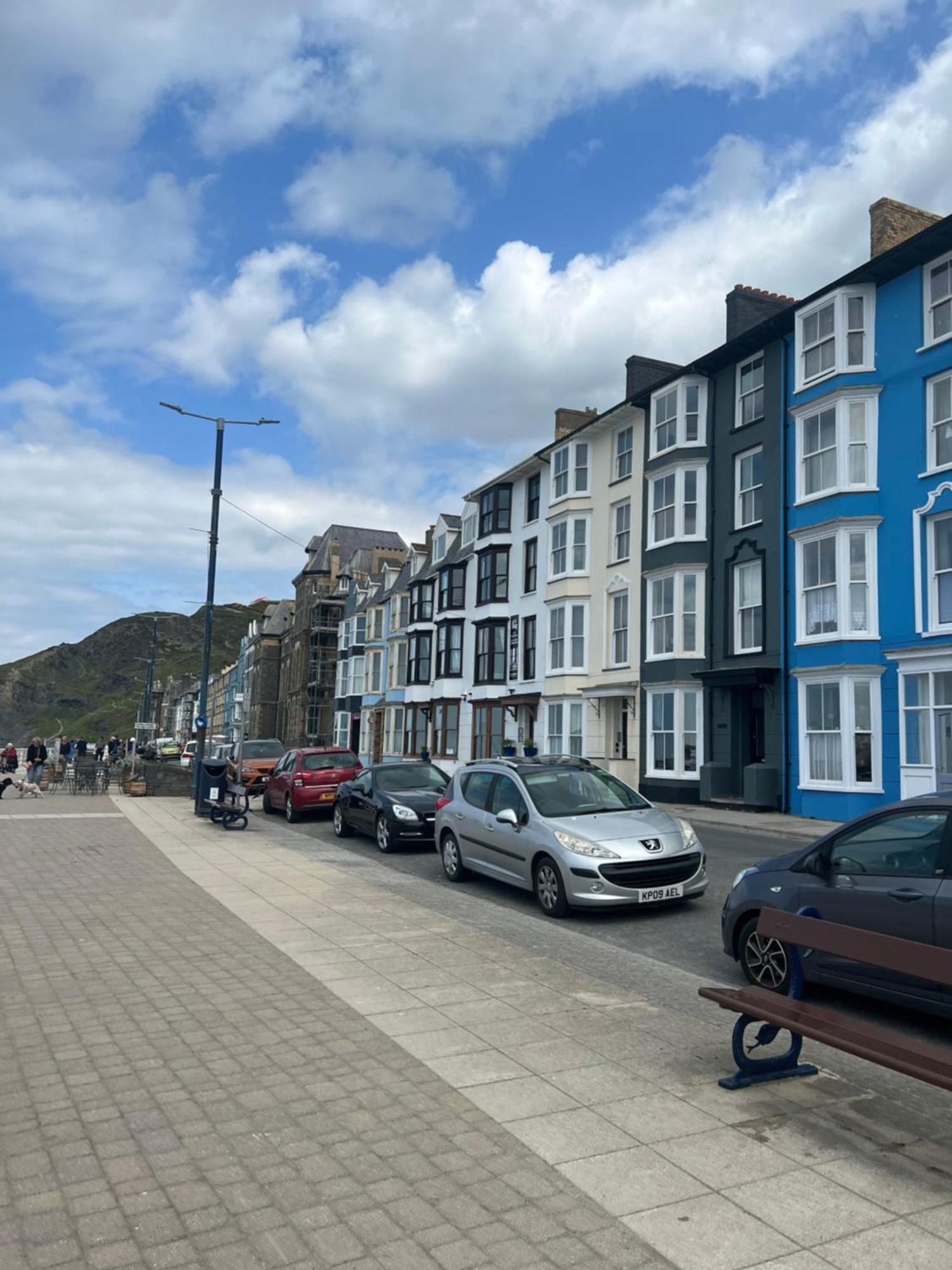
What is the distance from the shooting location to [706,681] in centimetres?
2577

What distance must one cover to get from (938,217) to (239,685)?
94.7 meters

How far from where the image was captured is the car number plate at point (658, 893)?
9641mm

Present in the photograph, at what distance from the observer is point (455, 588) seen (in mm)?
42719

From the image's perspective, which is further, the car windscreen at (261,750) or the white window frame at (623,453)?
the car windscreen at (261,750)

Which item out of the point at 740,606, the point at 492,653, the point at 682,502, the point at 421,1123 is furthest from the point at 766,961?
the point at 492,653

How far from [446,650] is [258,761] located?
14.0m

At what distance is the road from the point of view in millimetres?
8336

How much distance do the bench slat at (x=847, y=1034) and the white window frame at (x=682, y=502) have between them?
23.0 metres

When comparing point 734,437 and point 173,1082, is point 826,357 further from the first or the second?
point 173,1082

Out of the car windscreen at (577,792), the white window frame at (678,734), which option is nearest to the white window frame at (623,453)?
the white window frame at (678,734)

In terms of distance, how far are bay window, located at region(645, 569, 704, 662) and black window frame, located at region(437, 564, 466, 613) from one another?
49.4 feet

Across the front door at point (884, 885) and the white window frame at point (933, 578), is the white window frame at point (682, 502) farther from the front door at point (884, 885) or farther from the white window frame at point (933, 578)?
the front door at point (884, 885)

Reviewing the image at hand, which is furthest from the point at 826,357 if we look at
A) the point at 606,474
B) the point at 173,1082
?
the point at 173,1082

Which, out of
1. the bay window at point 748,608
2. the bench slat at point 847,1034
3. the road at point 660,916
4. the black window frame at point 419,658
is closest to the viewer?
the bench slat at point 847,1034
